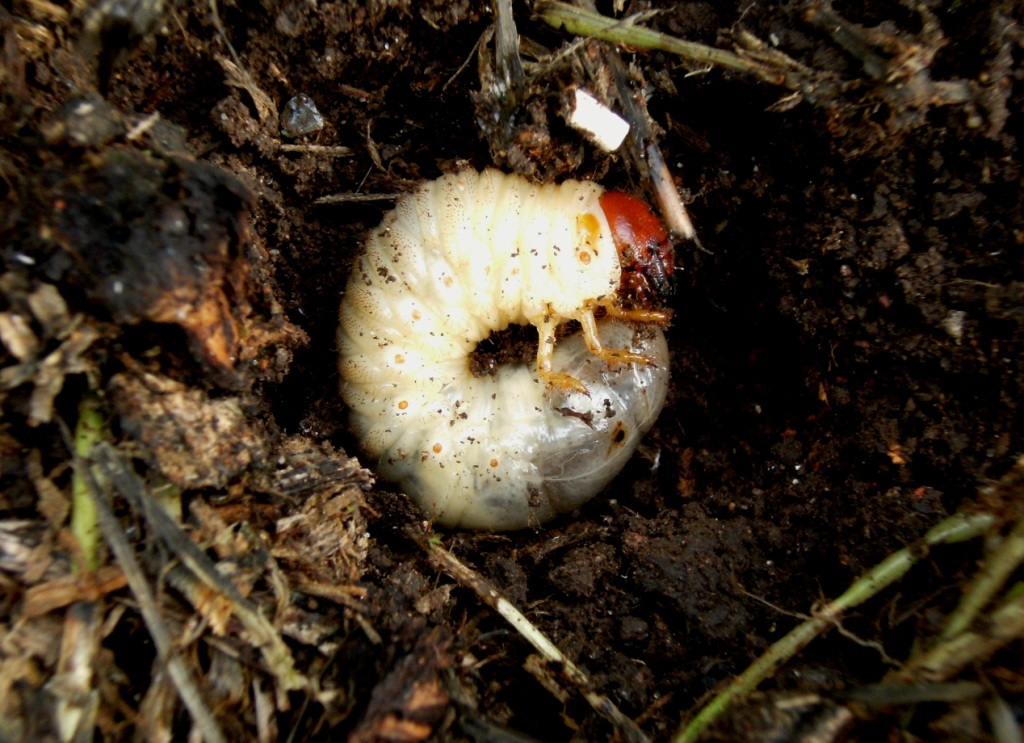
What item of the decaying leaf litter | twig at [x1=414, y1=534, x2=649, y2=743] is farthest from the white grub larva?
twig at [x1=414, y1=534, x2=649, y2=743]

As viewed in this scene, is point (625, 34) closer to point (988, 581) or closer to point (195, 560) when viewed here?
point (988, 581)

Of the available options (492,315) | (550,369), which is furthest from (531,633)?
(492,315)

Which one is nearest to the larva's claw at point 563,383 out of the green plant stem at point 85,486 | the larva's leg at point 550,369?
the larva's leg at point 550,369

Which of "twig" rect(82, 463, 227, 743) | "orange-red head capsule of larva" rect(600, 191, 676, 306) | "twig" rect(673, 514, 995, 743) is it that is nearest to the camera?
"twig" rect(82, 463, 227, 743)

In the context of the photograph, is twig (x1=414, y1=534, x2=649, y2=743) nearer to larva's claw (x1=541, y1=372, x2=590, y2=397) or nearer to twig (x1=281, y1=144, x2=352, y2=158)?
larva's claw (x1=541, y1=372, x2=590, y2=397)

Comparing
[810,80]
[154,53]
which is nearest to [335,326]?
[154,53]

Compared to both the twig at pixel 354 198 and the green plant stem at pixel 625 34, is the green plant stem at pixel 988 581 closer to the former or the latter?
the green plant stem at pixel 625 34

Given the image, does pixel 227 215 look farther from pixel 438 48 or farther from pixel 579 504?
pixel 579 504

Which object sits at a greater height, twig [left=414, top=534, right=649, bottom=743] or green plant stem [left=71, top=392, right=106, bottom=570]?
green plant stem [left=71, top=392, right=106, bottom=570]
